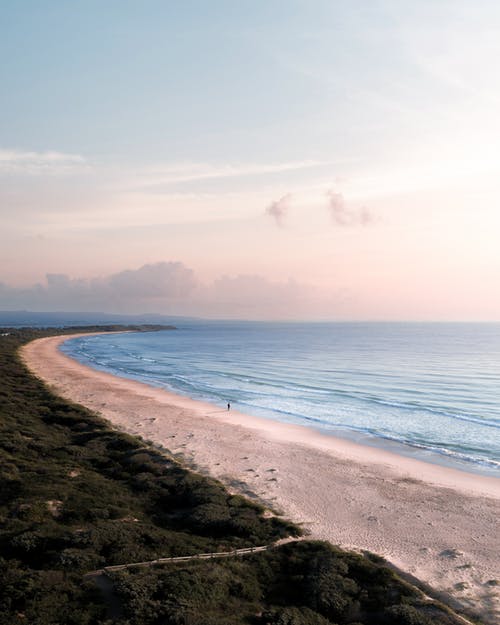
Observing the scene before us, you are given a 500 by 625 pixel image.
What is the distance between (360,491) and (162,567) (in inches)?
502

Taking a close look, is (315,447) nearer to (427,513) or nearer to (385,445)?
(385,445)

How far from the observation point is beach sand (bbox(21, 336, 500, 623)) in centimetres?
1684

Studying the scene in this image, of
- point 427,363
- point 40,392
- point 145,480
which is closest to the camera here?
point 145,480

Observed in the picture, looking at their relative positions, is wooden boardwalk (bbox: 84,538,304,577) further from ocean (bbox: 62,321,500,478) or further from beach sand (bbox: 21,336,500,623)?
ocean (bbox: 62,321,500,478)

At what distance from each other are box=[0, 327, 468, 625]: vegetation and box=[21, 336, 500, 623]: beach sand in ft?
6.59

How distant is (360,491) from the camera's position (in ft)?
78.9

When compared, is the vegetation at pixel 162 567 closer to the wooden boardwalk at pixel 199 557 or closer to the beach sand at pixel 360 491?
the wooden boardwalk at pixel 199 557

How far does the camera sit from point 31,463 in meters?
24.3

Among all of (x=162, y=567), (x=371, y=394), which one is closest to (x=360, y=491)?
(x=162, y=567)

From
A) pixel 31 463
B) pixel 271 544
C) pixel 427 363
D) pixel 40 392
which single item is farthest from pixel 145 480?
pixel 427 363

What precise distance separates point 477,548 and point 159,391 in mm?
43788

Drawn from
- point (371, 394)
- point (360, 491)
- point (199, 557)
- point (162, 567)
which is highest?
point (162, 567)

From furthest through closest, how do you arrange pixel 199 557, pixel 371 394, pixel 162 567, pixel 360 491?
pixel 371 394
pixel 360 491
pixel 199 557
pixel 162 567

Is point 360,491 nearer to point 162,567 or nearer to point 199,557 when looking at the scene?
point 199,557
